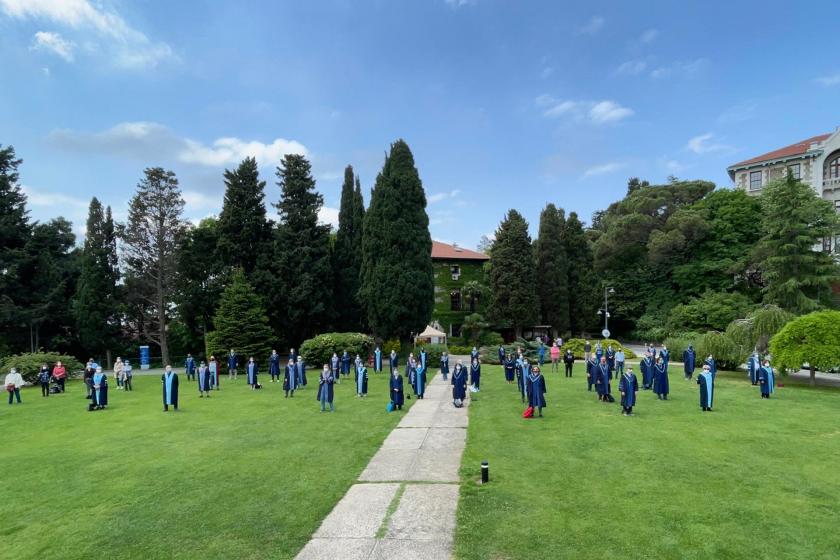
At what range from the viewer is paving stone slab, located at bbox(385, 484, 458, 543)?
23.0 ft

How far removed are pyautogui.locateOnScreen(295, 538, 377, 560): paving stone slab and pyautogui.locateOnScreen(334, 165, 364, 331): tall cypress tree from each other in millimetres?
31737

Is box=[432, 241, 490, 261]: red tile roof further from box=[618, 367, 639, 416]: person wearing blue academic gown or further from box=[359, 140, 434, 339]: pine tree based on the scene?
box=[618, 367, 639, 416]: person wearing blue academic gown

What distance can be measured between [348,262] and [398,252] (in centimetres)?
707

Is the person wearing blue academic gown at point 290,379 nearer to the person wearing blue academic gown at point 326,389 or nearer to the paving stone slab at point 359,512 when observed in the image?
the person wearing blue academic gown at point 326,389

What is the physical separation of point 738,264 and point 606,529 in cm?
3662

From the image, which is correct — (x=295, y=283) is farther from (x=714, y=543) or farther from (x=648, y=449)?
(x=714, y=543)

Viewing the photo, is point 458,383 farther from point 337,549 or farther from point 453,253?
point 453,253

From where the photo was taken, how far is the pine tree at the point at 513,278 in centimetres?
4388

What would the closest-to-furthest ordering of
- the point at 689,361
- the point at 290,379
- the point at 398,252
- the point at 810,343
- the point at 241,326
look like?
the point at 810,343
the point at 290,379
the point at 689,361
the point at 241,326
the point at 398,252

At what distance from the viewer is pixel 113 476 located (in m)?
9.96

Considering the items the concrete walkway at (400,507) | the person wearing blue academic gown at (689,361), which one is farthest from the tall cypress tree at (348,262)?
the concrete walkway at (400,507)

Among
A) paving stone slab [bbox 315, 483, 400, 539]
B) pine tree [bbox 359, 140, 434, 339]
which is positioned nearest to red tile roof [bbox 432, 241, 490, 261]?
pine tree [bbox 359, 140, 434, 339]

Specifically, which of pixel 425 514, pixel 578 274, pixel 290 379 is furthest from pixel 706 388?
pixel 578 274

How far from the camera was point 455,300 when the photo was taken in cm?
4838
